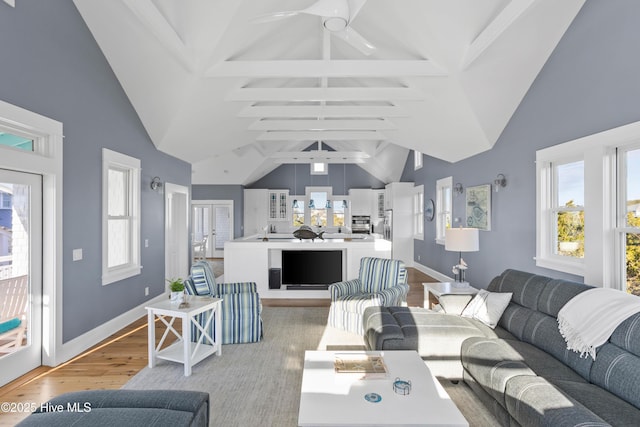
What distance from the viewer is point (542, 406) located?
172cm

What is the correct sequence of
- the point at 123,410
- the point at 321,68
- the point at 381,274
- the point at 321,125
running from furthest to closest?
1. the point at 321,125
2. the point at 381,274
3. the point at 321,68
4. the point at 123,410

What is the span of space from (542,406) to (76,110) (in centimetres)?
445

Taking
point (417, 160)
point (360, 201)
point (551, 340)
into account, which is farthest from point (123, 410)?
point (360, 201)

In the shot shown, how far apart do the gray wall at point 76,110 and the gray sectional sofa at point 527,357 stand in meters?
2.98

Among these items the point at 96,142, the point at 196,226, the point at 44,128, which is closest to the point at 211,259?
the point at 196,226

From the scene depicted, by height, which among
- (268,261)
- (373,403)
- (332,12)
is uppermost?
(332,12)

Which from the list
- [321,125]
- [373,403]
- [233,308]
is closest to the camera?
[373,403]

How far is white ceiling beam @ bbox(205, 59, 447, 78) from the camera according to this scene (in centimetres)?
404

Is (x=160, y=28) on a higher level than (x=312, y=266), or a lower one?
higher

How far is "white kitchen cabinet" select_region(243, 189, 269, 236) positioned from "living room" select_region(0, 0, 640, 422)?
5965mm

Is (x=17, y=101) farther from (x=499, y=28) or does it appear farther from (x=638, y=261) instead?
(x=638, y=261)

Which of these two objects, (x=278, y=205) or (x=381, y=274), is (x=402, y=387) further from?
(x=278, y=205)

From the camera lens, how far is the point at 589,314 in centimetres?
223

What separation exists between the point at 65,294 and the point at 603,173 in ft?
16.8
